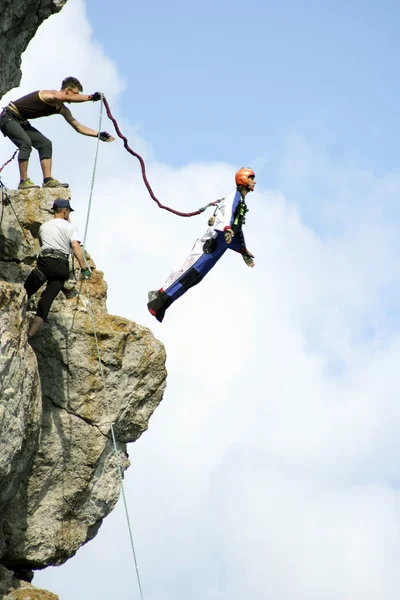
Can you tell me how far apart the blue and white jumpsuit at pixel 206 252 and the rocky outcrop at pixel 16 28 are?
13.7ft

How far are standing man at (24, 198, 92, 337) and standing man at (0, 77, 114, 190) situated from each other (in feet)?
7.87

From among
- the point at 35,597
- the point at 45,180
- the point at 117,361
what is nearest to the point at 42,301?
the point at 117,361

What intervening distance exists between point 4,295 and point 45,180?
4.67 meters

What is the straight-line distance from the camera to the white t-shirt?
16703mm

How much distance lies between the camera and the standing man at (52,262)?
16.6 m

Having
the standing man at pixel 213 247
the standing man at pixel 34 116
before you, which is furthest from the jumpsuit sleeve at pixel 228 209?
the standing man at pixel 34 116

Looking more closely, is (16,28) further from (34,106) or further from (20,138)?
(20,138)

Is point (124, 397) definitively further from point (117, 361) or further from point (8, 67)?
point (8, 67)

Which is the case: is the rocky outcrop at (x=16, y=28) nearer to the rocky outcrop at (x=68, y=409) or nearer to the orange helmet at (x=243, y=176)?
the rocky outcrop at (x=68, y=409)

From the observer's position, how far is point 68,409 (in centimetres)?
1797

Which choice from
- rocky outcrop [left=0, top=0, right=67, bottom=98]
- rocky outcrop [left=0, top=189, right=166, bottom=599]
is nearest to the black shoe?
rocky outcrop [left=0, top=189, right=166, bottom=599]

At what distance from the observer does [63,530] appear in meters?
18.0

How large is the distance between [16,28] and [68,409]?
20.8 ft

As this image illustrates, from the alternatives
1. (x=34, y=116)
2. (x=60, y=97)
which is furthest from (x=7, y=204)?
(x=60, y=97)
